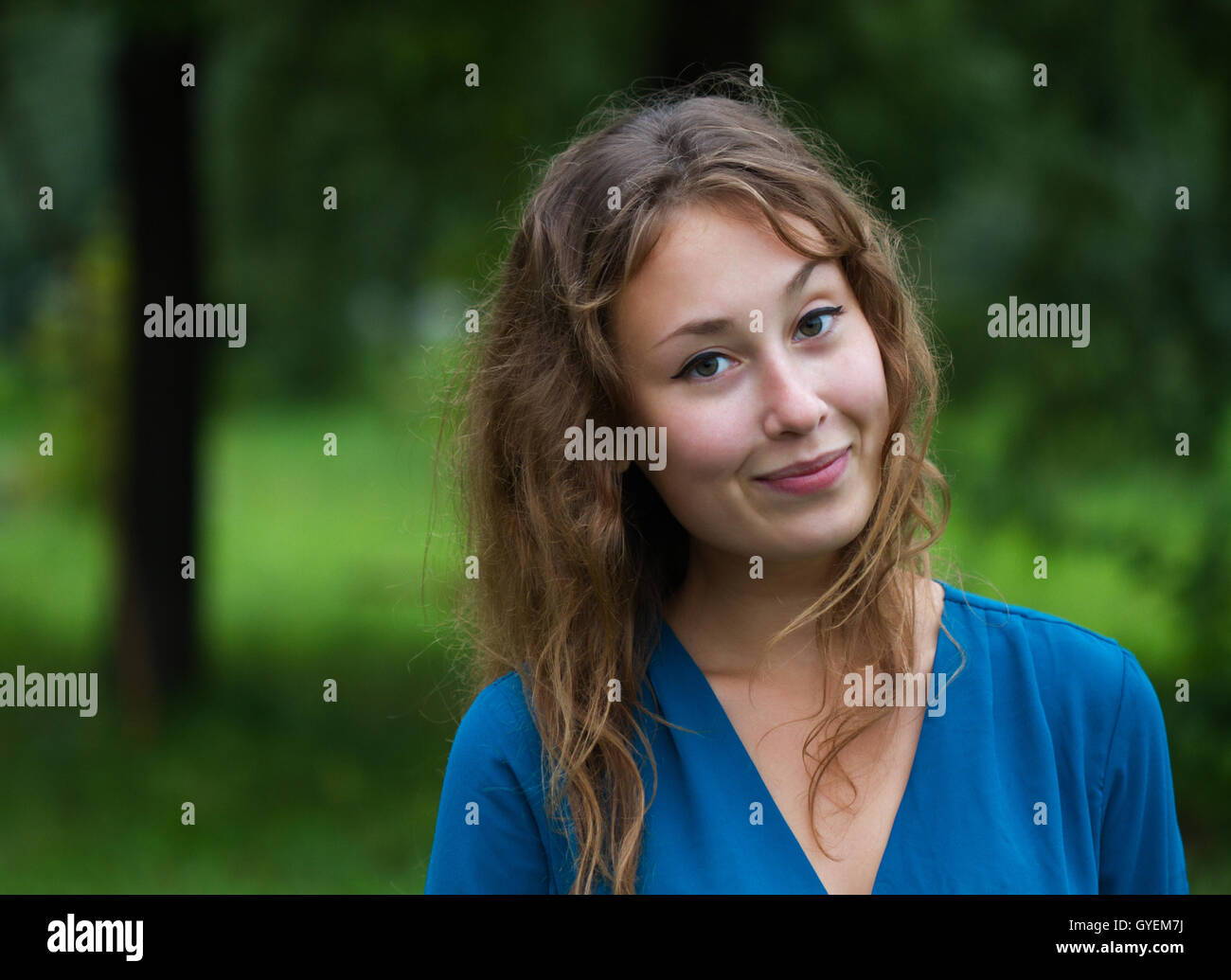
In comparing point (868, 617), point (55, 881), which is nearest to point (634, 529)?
point (868, 617)

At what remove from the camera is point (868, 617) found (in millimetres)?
2158

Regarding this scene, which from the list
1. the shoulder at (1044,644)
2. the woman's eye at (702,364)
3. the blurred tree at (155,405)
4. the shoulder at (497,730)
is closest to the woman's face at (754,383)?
the woman's eye at (702,364)

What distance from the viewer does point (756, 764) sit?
6.73 feet

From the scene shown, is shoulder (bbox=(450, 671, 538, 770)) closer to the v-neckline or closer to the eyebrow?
the v-neckline

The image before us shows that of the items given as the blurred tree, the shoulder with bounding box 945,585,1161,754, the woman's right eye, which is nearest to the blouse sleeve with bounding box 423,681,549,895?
→ the woman's right eye

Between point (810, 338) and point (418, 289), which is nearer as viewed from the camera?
point (810, 338)

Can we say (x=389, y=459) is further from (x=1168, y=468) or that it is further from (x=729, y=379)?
(x=729, y=379)

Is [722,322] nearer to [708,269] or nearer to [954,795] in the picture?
[708,269]

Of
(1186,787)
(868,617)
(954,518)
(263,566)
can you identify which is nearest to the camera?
(868,617)

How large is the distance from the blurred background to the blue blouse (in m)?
1.45

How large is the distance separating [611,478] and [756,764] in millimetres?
508

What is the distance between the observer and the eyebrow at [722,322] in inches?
76.7

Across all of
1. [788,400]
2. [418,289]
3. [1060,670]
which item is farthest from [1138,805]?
[418,289]

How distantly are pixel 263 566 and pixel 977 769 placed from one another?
35.9 ft
